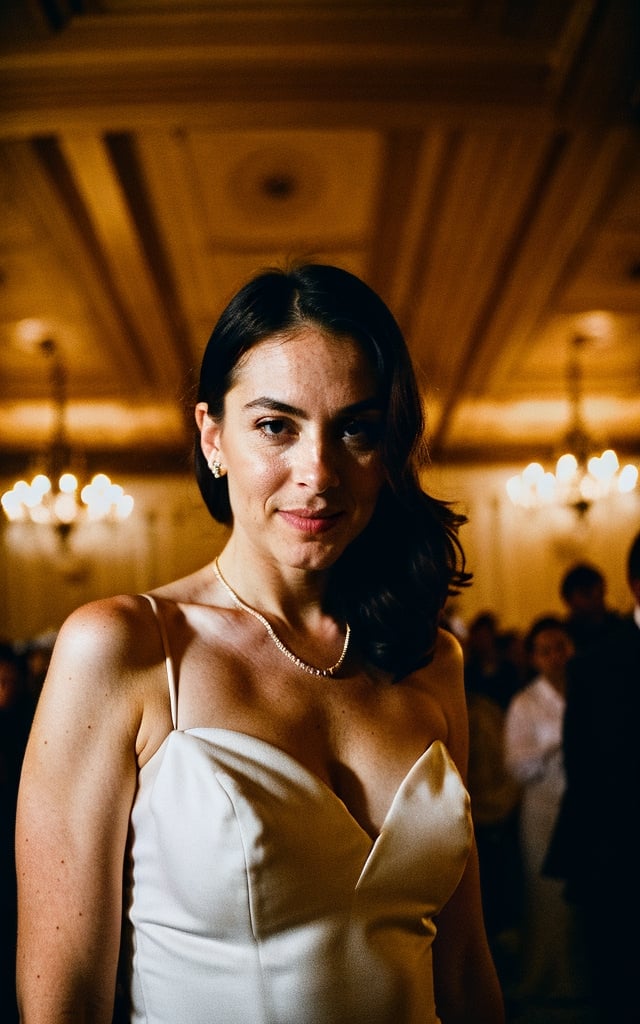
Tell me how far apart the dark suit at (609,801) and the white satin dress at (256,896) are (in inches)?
63.9

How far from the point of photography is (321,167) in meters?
5.33

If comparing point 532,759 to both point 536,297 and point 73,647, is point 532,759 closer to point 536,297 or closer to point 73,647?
point 73,647

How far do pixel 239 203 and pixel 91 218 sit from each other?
0.97m

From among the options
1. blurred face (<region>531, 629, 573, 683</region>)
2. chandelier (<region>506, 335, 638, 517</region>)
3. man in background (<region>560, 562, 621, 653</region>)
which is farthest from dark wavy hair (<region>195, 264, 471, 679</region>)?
chandelier (<region>506, 335, 638, 517</region>)

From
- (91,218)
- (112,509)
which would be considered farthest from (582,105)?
(112,509)

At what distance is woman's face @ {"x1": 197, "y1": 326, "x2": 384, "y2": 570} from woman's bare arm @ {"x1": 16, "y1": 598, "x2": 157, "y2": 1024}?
11.7 inches

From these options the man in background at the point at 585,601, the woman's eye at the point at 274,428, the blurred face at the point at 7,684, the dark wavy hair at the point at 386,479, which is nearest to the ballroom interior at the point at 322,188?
the dark wavy hair at the point at 386,479

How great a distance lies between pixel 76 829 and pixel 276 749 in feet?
0.95

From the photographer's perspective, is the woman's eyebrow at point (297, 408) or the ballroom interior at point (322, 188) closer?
the woman's eyebrow at point (297, 408)

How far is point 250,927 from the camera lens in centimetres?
118

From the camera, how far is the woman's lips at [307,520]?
51.1 inches

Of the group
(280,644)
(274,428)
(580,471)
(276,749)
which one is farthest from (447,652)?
(580,471)

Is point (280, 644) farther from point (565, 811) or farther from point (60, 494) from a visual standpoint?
point (60, 494)

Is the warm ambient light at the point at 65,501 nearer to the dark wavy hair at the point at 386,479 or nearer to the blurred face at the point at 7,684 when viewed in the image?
the blurred face at the point at 7,684
